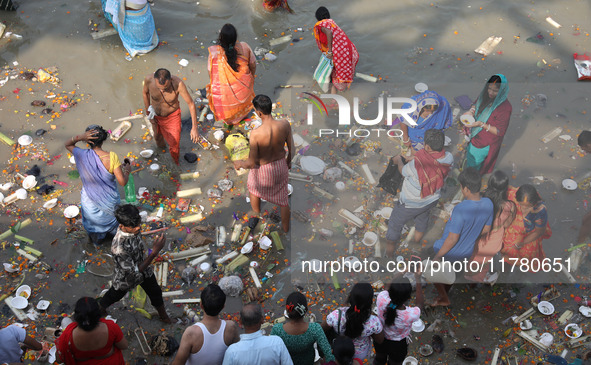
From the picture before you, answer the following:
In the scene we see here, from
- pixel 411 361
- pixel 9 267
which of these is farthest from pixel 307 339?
pixel 9 267

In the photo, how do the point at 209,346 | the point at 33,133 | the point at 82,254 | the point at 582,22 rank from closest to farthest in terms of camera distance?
the point at 209,346 < the point at 82,254 < the point at 33,133 < the point at 582,22

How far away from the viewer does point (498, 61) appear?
29.3ft

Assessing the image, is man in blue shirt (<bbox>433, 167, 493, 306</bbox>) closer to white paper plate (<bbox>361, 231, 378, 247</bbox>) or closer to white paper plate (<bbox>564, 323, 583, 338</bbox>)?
white paper plate (<bbox>361, 231, 378, 247</bbox>)

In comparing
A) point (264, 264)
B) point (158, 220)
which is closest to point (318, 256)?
point (264, 264)

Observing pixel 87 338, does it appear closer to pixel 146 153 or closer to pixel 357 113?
pixel 146 153

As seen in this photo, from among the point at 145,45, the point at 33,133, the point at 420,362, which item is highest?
the point at 145,45

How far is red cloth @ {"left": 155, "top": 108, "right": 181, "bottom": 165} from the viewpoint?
6.78 metres

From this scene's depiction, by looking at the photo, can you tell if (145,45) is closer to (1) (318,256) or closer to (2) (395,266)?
(1) (318,256)

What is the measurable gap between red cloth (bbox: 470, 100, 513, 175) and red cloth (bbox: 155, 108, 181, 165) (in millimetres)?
3984

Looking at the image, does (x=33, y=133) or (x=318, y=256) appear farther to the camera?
(x=33, y=133)

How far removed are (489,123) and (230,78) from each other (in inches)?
140

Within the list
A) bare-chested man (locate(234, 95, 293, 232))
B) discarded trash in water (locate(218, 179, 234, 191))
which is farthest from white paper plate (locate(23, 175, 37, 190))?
bare-chested man (locate(234, 95, 293, 232))

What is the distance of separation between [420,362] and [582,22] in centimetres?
770

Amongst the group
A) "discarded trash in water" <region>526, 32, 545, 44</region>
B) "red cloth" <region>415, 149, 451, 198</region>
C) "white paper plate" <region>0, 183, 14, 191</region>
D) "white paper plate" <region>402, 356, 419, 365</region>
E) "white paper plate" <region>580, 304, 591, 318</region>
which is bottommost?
"white paper plate" <region>402, 356, 419, 365</region>
